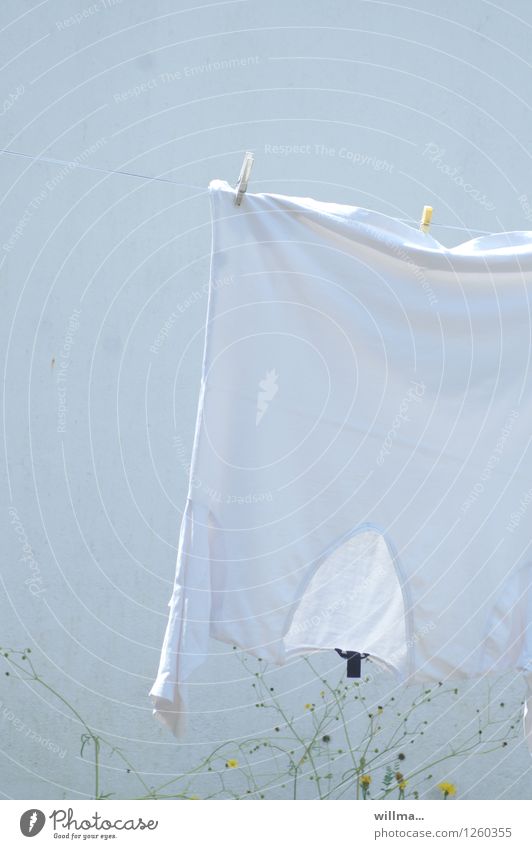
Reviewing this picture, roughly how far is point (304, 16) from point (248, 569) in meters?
1.82

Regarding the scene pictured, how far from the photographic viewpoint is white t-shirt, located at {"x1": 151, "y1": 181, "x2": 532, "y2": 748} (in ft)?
7.47

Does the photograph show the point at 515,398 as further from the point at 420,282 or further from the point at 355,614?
the point at 355,614

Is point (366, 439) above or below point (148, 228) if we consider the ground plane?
below

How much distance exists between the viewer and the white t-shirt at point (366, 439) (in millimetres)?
2275

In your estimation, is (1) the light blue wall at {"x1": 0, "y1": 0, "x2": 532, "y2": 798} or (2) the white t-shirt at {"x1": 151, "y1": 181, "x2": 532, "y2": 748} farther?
(1) the light blue wall at {"x1": 0, "y1": 0, "x2": 532, "y2": 798}

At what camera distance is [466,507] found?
2.35 m

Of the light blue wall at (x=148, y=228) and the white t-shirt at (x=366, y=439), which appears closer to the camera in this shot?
the white t-shirt at (x=366, y=439)

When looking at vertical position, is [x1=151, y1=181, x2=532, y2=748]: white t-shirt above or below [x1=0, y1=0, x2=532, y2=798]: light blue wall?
below

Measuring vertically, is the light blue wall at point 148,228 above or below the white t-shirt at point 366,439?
above

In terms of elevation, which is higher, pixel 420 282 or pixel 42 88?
pixel 42 88

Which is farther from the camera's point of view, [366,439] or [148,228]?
[148,228]

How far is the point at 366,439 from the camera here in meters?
2.34
